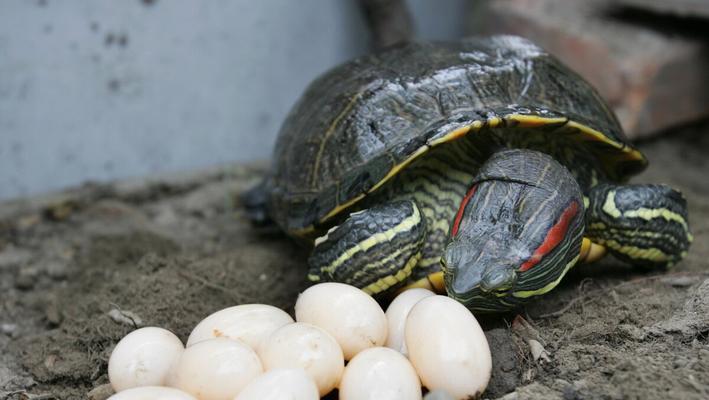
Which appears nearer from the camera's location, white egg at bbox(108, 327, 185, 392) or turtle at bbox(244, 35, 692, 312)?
white egg at bbox(108, 327, 185, 392)

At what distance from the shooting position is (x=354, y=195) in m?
3.06

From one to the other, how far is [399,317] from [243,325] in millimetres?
601

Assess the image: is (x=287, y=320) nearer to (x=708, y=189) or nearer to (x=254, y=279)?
(x=254, y=279)

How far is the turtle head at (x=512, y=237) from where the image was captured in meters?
2.53

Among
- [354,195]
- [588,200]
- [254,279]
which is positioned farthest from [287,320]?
[588,200]

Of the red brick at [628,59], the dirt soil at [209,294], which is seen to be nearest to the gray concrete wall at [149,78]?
the dirt soil at [209,294]

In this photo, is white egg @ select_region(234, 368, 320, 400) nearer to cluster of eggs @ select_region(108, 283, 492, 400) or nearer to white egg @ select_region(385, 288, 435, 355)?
cluster of eggs @ select_region(108, 283, 492, 400)

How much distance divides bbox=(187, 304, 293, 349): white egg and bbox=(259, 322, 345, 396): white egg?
12 cm

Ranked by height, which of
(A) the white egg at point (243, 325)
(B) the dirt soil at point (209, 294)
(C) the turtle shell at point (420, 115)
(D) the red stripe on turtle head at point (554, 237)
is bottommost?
(B) the dirt soil at point (209, 294)

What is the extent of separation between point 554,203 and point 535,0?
361 cm

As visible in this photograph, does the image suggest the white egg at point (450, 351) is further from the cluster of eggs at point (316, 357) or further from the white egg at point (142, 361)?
the white egg at point (142, 361)

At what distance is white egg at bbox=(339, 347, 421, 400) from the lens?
228 cm

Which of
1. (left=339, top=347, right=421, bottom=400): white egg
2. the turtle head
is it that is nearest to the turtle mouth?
the turtle head

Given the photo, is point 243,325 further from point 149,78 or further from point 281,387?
point 149,78
